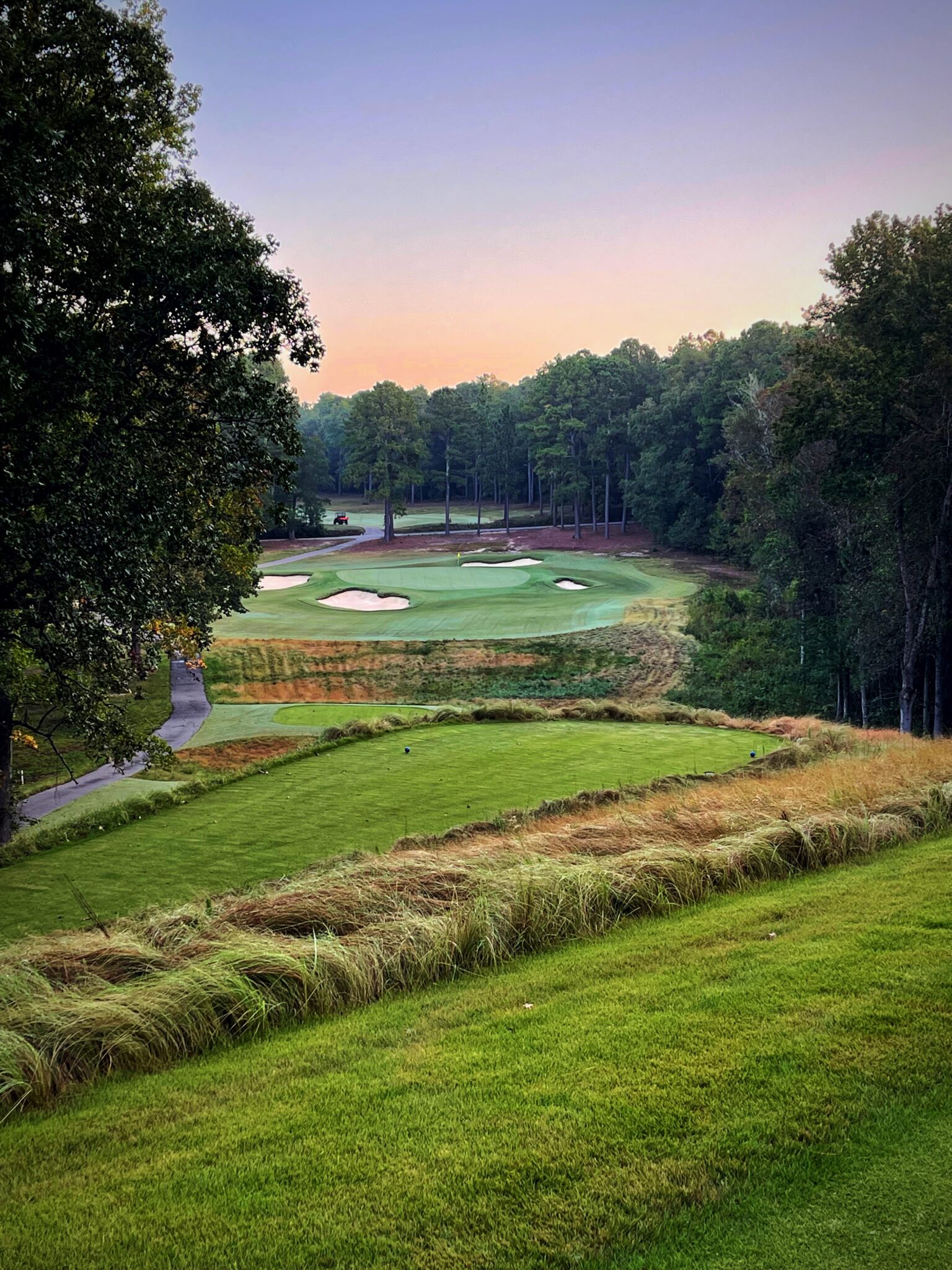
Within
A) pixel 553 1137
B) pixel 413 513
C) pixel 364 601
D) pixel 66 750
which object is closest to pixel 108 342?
pixel 553 1137

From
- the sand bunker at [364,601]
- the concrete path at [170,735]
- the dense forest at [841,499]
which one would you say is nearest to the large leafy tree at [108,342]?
the concrete path at [170,735]

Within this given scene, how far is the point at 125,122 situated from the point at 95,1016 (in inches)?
436

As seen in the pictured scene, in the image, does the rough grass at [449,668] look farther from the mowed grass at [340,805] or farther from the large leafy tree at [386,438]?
the large leafy tree at [386,438]

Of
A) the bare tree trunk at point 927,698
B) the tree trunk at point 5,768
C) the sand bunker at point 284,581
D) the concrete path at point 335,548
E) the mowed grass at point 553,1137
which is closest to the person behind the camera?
the mowed grass at point 553,1137

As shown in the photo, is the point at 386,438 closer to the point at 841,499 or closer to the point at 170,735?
the point at 170,735

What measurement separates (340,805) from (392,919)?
675 centimetres

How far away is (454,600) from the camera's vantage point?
4169cm

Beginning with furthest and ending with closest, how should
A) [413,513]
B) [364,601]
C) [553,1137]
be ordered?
[413,513] < [364,601] < [553,1137]

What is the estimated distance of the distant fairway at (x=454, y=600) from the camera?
3669cm

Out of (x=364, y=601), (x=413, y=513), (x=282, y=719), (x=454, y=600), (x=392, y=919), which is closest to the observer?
(x=392, y=919)

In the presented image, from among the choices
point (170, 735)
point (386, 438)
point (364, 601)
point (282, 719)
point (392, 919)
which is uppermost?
point (386, 438)

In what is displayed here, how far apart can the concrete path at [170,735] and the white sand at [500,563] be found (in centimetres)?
2168

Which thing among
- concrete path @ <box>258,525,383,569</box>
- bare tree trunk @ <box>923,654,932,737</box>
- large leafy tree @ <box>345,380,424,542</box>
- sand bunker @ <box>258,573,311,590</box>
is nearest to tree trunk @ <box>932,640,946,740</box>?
bare tree trunk @ <box>923,654,932,737</box>

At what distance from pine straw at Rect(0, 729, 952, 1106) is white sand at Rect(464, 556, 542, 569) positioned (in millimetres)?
41137
